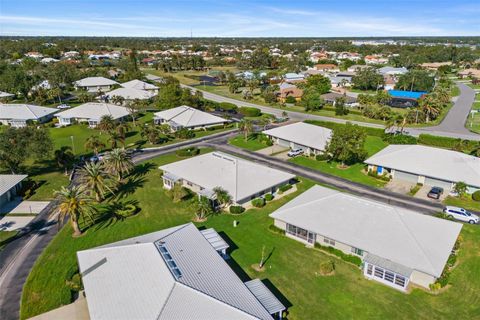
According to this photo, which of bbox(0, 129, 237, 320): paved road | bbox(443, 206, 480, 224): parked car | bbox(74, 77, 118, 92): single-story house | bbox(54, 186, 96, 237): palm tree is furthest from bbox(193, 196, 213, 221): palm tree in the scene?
bbox(74, 77, 118, 92): single-story house

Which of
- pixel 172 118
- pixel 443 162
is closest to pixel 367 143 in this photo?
pixel 443 162

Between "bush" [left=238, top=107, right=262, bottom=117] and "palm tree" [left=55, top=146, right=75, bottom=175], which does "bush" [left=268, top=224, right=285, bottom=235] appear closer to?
"palm tree" [left=55, top=146, right=75, bottom=175]

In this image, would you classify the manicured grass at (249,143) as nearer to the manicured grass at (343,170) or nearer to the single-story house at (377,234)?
the manicured grass at (343,170)

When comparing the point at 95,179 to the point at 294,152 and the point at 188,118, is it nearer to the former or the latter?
the point at 294,152

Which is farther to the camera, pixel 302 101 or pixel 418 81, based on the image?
pixel 418 81

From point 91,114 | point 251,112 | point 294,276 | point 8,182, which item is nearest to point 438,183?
point 294,276

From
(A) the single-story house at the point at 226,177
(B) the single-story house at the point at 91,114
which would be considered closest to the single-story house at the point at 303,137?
(A) the single-story house at the point at 226,177

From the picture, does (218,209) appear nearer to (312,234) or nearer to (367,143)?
(312,234)
